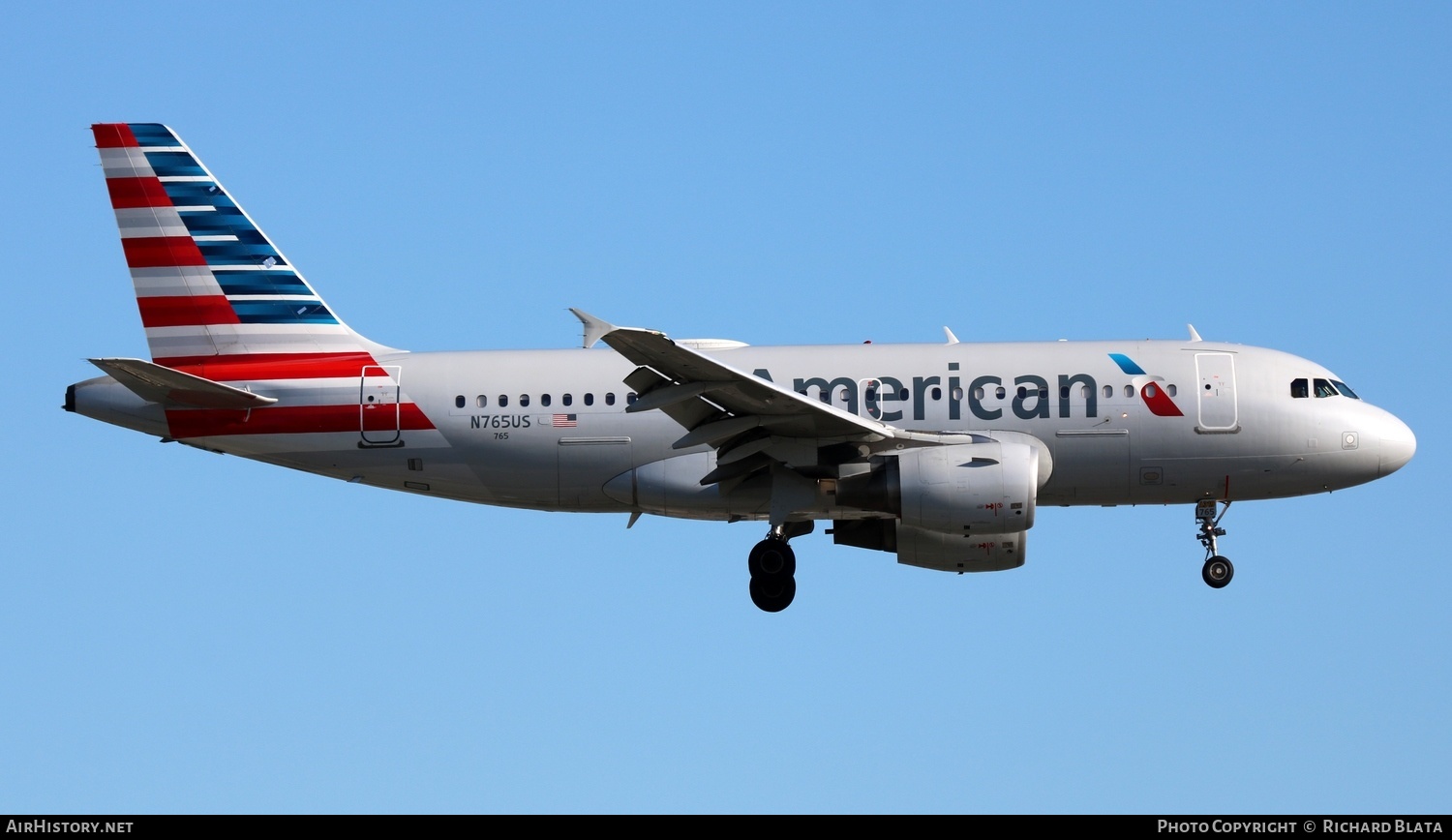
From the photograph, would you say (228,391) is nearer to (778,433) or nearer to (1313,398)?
(778,433)

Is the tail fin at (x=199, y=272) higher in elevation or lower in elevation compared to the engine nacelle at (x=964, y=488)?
higher

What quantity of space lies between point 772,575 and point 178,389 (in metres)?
11.1

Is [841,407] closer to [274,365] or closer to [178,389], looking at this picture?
[274,365]

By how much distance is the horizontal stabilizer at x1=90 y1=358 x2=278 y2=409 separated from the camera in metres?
32.3

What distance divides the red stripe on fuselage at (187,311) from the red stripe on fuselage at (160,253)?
75 cm

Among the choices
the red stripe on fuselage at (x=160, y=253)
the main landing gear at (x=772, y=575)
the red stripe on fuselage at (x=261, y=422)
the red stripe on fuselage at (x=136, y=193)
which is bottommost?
the main landing gear at (x=772, y=575)

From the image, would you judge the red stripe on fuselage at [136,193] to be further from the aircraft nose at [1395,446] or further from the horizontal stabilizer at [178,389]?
the aircraft nose at [1395,446]

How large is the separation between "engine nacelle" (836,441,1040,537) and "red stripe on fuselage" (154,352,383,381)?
33.1 feet

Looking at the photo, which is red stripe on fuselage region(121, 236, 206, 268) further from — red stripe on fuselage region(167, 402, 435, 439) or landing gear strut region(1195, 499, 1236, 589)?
landing gear strut region(1195, 499, 1236, 589)

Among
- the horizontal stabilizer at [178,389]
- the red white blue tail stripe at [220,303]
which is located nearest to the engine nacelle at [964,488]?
the red white blue tail stripe at [220,303]

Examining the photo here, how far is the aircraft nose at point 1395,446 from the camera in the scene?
32.7 m

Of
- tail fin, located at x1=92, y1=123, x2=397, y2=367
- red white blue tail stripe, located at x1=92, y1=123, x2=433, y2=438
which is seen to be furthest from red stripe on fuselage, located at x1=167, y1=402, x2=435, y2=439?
tail fin, located at x1=92, y1=123, x2=397, y2=367

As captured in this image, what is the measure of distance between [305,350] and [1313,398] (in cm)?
1846
